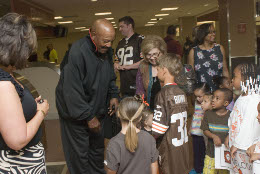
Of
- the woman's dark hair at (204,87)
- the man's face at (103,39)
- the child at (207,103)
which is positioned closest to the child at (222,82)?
the woman's dark hair at (204,87)

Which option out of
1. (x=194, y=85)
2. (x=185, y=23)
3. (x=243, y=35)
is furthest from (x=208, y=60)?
(x=185, y=23)

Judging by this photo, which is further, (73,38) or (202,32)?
(73,38)

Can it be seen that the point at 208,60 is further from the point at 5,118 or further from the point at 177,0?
the point at 177,0

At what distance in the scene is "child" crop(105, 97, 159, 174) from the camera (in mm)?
1757

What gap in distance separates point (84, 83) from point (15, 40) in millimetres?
911

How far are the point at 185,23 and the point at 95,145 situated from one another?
51.0 feet

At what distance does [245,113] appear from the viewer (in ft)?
6.42

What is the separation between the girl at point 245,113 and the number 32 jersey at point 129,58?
1.66 m

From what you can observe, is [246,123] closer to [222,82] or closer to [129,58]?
[222,82]

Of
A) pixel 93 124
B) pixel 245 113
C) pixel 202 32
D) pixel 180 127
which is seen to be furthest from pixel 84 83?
pixel 202 32

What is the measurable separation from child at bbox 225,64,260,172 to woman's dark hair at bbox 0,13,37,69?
1.44m

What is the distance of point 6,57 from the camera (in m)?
1.37

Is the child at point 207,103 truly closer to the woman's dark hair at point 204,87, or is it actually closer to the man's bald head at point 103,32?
the woman's dark hair at point 204,87

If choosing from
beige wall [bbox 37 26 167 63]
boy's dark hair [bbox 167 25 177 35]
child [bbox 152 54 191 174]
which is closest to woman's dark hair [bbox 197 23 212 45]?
child [bbox 152 54 191 174]
